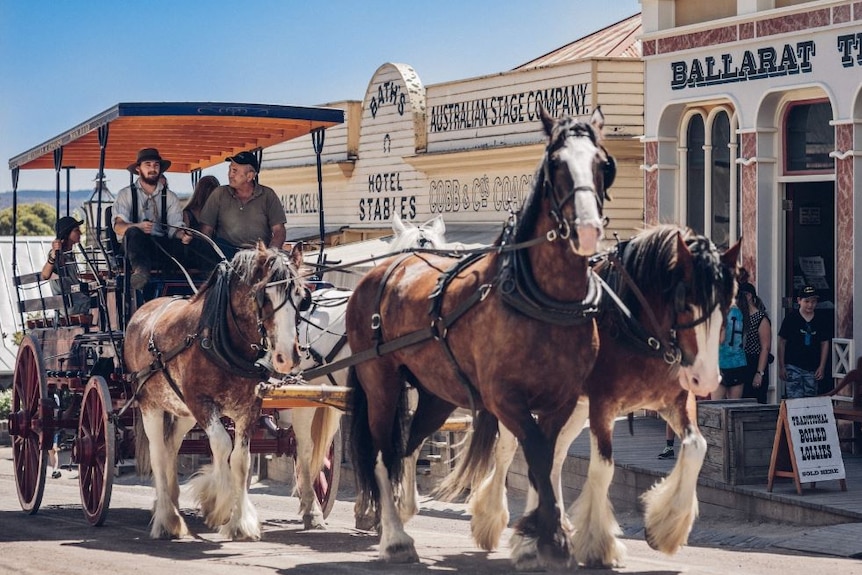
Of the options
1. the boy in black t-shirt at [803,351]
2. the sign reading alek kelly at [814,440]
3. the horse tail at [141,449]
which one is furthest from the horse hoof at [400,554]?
the boy in black t-shirt at [803,351]

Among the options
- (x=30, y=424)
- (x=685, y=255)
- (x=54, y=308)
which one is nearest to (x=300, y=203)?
(x=54, y=308)

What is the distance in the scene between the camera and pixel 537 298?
8.12 m

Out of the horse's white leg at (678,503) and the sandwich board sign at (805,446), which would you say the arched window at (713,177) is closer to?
the sandwich board sign at (805,446)

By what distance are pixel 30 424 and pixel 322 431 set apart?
2553 millimetres

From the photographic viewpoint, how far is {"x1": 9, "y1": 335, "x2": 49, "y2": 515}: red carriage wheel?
1216 cm

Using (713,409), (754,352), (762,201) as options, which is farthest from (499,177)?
(713,409)

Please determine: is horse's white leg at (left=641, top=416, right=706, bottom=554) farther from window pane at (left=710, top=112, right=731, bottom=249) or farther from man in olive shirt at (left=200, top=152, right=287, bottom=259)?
window pane at (left=710, top=112, right=731, bottom=249)

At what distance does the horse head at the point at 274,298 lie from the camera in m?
9.67

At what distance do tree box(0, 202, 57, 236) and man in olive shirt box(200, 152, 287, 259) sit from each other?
5900cm

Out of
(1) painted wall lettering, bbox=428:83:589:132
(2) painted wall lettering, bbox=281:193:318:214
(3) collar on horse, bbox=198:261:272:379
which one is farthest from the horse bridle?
(2) painted wall lettering, bbox=281:193:318:214

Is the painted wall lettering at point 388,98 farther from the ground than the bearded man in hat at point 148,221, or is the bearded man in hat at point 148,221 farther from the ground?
the painted wall lettering at point 388,98

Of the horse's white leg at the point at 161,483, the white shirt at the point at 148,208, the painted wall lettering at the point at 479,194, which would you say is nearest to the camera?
the horse's white leg at the point at 161,483

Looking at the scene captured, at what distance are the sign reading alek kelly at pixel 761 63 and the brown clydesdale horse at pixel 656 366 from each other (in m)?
6.34

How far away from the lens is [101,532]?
35.5 feet
